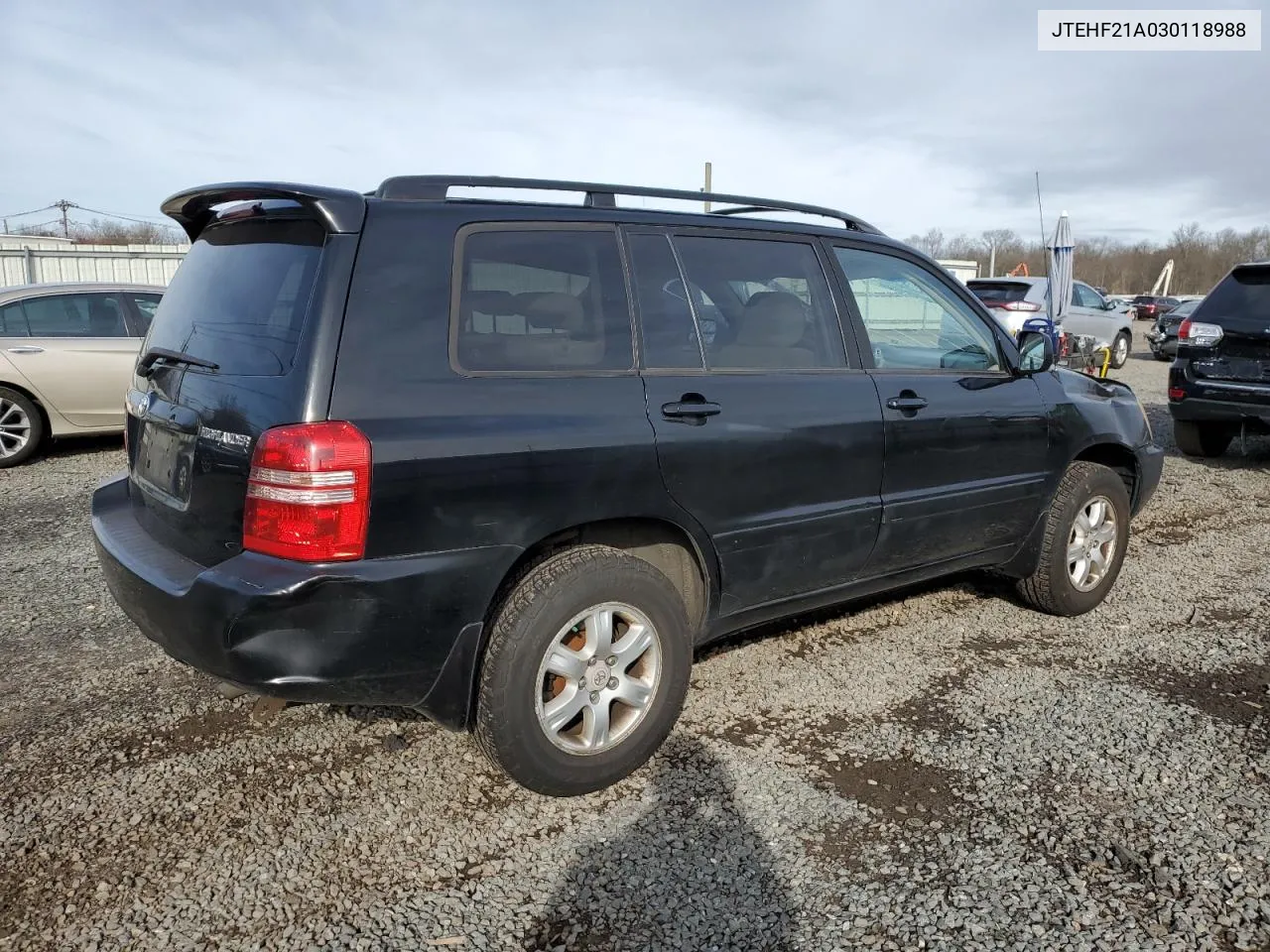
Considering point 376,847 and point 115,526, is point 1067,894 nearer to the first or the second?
point 376,847

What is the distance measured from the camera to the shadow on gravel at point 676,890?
2.23m

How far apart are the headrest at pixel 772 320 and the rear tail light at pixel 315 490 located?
4.74ft

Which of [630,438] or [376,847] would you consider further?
[630,438]

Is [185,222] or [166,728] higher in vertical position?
[185,222]

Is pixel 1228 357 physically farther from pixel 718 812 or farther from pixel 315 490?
pixel 315 490

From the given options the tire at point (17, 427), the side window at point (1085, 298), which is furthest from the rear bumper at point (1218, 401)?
the side window at point (1085, 298)

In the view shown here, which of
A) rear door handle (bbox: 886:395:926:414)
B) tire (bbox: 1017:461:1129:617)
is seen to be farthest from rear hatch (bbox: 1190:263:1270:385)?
rear door handle (bbox: 886:395:926:414)

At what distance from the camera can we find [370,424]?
235 centimetres

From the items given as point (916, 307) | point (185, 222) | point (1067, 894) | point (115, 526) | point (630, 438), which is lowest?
point (1067, 894)

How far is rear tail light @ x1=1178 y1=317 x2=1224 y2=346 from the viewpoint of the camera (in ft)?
25.6

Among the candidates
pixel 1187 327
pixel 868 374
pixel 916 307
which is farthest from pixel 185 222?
pixel 1187 327

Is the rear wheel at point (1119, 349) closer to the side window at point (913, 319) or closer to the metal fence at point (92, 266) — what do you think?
the side window at point (913, 319)

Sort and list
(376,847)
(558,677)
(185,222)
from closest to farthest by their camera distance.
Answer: (376,847), (558,677), (185,222)

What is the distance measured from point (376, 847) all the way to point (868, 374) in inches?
91.6
